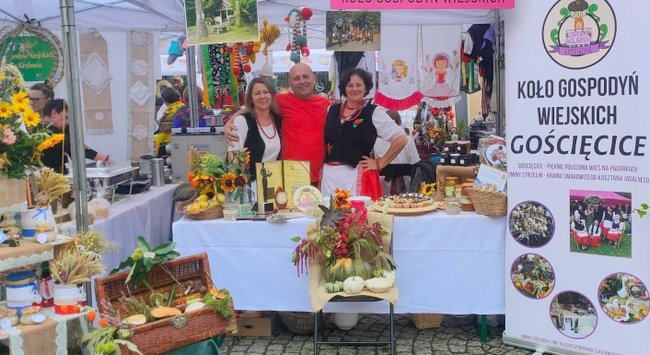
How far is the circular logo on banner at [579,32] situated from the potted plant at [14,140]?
2.55m

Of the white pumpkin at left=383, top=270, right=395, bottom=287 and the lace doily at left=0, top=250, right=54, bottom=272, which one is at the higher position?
the lace doily at left=0, top=250, right=54, bottom=272

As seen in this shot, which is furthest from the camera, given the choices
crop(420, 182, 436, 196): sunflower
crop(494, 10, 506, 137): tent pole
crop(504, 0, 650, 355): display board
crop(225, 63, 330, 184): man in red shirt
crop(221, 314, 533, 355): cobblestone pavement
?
crop(494, 10, 506, 137): tent pole

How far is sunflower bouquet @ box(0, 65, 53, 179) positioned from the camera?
263 centimetres

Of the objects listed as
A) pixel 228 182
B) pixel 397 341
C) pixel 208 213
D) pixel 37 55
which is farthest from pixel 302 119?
pixel 37 55

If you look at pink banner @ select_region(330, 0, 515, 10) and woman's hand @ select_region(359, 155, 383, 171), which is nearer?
pink banner @ select_region(330, 0, 515, 10)

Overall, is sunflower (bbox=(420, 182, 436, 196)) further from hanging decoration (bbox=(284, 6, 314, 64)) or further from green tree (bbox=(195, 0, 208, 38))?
green tree (bbox=(195, 0, 208, 38))

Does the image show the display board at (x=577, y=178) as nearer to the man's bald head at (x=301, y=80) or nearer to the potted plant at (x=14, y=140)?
the man's bald head at (x=301, y=80)

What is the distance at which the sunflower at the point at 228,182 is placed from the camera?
4168 millimetres

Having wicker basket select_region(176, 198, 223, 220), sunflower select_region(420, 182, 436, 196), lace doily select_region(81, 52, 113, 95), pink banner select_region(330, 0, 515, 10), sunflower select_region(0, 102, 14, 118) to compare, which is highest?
pink banner select_region(330, 0, 515, 10)

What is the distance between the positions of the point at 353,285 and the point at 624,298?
1390 millimetres

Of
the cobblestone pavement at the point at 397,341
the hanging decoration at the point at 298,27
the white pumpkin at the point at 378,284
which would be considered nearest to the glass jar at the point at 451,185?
the cobblestone pavement at the point at 397,341

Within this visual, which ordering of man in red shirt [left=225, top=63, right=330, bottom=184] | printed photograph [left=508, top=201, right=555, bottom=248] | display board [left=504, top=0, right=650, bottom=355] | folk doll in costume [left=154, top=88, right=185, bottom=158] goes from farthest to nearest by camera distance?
folk doll in costume [left=154, top=88, right=185, bottom=158] < man in red shirt [left=225, top=63, right=330, bottom=184] < printed photograph [left=508, top=201, right=555, bottom=248] < display board [left=504, top=0, right=650, bottom=355]

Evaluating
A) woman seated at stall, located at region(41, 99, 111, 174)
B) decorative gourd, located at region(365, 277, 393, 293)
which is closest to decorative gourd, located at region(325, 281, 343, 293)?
decorative gourd, located at region(365, 277, 393, 293)

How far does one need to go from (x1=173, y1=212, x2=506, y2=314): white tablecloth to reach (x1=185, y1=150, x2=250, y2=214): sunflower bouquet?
6.9 inches
